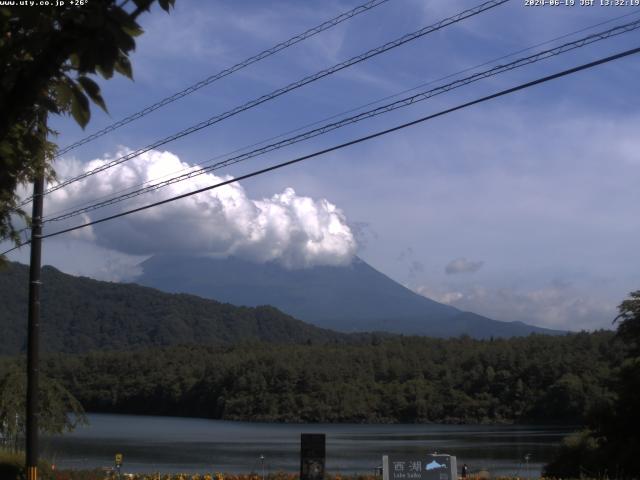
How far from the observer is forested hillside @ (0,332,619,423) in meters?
100

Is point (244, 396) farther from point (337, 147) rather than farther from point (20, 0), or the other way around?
point (20, 0)

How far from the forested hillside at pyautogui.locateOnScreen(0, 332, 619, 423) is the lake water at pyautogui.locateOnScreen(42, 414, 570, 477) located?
1205 centimetres

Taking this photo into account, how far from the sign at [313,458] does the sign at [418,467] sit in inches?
39.8

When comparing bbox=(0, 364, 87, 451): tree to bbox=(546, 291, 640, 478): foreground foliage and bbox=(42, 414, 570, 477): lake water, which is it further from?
bbox=(546, 291, 640, 478): foreground foliage

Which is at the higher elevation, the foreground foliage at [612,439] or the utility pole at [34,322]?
the utility pole at [34,322]

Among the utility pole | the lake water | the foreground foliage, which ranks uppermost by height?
the utility pole

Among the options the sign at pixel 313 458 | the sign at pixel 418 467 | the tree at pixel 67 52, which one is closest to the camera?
the tree at pixel 67 52

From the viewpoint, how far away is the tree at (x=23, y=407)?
2445 cm

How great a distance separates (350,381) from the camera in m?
121

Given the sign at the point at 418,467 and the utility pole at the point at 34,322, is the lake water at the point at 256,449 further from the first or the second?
the sign at the point at 418,467

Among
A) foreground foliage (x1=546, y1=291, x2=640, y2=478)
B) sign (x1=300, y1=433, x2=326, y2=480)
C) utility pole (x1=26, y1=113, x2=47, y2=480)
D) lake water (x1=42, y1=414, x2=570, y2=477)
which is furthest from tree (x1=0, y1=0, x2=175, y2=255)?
lake water (x1=42, y1=414, x2=570, y2=477)

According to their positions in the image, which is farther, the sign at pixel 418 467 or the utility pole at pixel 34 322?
the utility pole at pixel 34 322

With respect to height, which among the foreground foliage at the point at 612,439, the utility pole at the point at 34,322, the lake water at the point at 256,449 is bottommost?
the lake water at the point at 256,449

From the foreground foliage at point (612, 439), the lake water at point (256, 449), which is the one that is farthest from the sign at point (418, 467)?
the lake water at point (256, 449)
